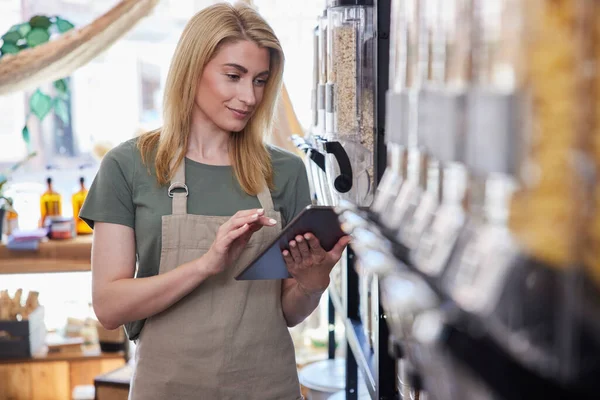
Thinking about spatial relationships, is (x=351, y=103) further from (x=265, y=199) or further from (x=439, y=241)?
(x=439, y=241)

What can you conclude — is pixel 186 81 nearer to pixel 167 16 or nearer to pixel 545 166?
pixel 545 166

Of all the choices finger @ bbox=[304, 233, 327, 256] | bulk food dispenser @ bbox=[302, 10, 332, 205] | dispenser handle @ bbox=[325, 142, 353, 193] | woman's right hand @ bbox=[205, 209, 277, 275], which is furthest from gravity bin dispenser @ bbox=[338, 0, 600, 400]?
bulk food dispenser @ bbox=[302, 10, 332, 205]

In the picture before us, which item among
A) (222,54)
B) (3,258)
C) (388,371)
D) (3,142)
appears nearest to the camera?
(388,371)

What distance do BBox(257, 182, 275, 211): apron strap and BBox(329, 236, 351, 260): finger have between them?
0.31 m

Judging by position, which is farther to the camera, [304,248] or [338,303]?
[338,303]

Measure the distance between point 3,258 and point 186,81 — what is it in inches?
77.1

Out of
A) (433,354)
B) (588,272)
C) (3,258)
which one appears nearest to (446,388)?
(433,354)

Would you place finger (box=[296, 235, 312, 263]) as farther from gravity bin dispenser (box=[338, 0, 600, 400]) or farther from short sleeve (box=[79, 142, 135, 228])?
gravity bin dispenser (box=[338, 0, 600, 400])

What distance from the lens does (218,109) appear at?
5.24ft

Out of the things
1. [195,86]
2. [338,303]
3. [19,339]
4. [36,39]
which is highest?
[36,39]

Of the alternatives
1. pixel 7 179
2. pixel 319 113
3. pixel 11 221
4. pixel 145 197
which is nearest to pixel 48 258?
pixel 11 221

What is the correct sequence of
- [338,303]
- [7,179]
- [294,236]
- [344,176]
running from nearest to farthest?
[294,236] < [344,176] < [338,303] < [7,179]

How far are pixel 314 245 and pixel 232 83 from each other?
45cm

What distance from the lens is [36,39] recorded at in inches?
127
